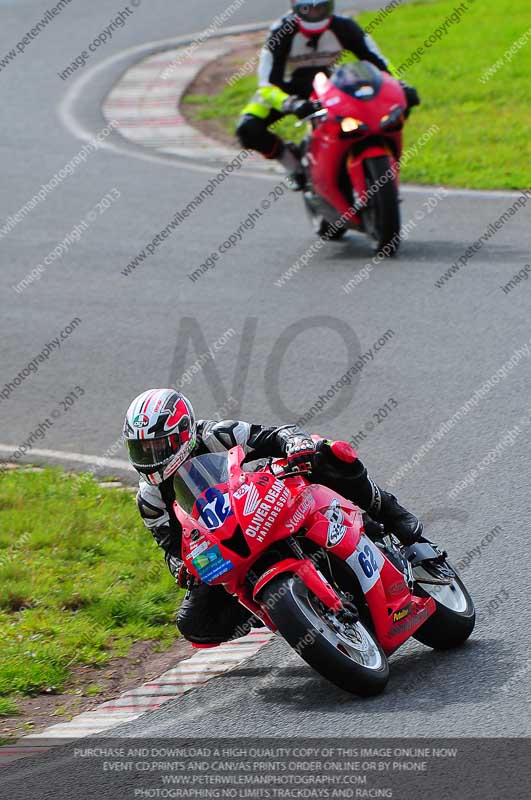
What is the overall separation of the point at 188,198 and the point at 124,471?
6.05m

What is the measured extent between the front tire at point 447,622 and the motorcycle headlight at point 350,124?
6180 millimetres

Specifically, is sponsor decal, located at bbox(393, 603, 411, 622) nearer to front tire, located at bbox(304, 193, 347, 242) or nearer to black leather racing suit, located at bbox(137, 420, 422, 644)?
black leather racing suit, located at bbox(137, 420, 422, 644)

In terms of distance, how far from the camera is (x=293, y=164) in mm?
12359

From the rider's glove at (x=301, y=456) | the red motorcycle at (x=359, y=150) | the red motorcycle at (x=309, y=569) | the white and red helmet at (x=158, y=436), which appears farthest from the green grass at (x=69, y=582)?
the red motorcycle at (x=359, y=150)

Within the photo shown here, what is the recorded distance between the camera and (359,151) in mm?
11352

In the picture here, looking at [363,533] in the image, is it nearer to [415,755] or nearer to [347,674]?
[347,674]

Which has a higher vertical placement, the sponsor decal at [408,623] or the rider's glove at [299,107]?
the sponsor decal at [408,623]

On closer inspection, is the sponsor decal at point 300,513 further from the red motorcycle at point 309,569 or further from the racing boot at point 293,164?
the racing boot at point 293,164

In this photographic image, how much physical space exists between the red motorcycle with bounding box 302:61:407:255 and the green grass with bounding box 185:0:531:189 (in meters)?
2.46

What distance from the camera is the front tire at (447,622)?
565cm

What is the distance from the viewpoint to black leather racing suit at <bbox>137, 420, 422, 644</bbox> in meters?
5.72

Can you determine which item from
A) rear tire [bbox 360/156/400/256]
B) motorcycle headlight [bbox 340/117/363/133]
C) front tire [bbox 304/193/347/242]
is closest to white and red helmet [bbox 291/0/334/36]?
motorcycle headlight [bbox 340/117/363/133]

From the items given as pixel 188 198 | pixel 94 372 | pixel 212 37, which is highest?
pixel 94 372

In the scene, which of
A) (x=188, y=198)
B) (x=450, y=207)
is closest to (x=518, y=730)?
(x=450, y=207)
